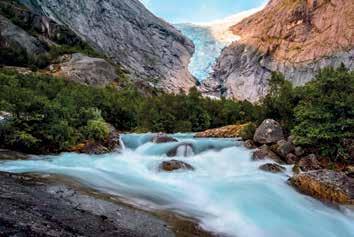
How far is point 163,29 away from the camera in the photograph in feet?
583

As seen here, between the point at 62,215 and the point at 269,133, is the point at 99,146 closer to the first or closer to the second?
the point at 269,133

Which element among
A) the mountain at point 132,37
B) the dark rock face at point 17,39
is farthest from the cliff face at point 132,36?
the dark rock face at point 17,39

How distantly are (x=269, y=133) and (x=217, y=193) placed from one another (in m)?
10.5

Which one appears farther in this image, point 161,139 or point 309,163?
point 161,139

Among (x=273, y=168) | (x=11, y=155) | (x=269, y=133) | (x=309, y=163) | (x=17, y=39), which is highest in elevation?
(x=17, y=39)

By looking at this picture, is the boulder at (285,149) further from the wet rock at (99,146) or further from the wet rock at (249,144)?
the wet rock at (99,146)

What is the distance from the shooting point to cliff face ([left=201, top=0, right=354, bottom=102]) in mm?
131000

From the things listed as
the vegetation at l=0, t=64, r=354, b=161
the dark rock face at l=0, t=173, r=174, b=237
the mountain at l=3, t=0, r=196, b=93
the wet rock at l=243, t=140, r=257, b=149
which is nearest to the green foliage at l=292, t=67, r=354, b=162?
the vegetation at l=0, t=64, r=354, b=161

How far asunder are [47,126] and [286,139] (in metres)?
13.1

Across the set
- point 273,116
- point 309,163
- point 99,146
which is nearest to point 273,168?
point 309,163

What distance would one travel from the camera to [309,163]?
20484mm

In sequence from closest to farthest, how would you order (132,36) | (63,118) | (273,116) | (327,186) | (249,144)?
(327,186), (63,118), (249,144), (273,116), (132,36)

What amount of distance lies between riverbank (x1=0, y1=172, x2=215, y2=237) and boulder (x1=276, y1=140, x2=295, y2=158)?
1221 centimetres

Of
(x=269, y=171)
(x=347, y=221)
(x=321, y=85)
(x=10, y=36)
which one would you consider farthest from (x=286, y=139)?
(x=10, y=36)
